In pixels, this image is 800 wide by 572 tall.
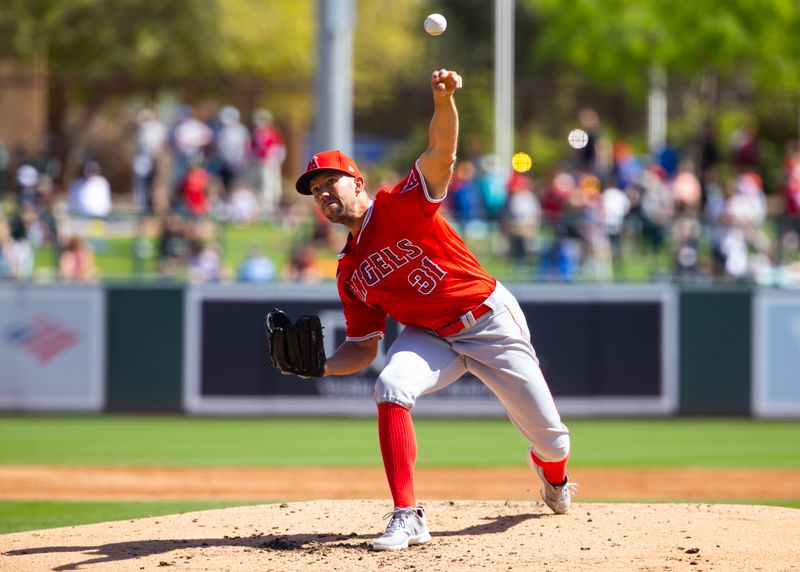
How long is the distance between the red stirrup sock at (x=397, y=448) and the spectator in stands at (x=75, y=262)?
29.3 ft

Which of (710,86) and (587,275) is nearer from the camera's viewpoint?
(587,275)

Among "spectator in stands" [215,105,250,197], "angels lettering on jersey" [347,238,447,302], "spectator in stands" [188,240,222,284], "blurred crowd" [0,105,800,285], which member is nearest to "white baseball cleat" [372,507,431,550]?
"angels lettering on jersey" [347,238,447,302]

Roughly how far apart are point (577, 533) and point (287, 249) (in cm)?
885

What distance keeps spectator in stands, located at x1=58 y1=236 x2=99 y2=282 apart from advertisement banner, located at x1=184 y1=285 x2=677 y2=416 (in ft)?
4.76

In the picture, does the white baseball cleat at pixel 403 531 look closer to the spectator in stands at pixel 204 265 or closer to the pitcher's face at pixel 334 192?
the pitcher's face at pixel 334 192

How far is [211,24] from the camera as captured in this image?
3056 cm

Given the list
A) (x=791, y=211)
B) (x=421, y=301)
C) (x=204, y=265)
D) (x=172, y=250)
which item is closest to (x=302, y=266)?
(x=204, y=265)

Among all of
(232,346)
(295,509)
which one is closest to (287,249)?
(232,346)

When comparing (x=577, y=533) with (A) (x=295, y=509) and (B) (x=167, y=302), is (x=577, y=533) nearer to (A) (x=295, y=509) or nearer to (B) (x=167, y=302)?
(A) (x=295, y=509)

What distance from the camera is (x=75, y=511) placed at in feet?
25.7

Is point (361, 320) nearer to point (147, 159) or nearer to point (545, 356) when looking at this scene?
point (545, 356)

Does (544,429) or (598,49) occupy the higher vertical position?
(598,49)

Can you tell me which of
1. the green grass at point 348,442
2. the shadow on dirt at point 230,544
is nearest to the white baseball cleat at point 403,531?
the shadow on dirt at point 230,544

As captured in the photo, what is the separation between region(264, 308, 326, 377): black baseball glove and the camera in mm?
5594
